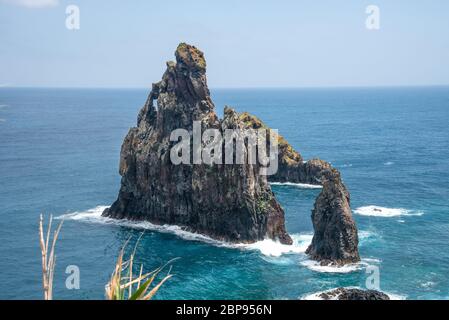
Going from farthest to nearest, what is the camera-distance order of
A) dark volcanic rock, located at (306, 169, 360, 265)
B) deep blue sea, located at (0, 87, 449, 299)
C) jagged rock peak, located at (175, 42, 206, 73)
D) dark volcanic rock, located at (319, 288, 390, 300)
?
1. jagged rock peak, located at (175, 42, 206, 73)
2. dark volcanic rock, located at (306, 169, 360, 265)
3. deep blue sea, located at (0, 87, 449, 299)
4. dark volcanic rock, located at (319, 288, 390, 300)

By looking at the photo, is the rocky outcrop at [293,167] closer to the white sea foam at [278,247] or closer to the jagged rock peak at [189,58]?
the jagged rock peak at [189,58]

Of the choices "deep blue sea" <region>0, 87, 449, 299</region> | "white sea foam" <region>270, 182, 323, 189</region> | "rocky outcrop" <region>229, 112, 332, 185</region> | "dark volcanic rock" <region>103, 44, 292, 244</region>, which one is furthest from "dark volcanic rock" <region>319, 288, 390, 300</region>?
"rocky outcrop" <region>229, 112, 332, 185</region>

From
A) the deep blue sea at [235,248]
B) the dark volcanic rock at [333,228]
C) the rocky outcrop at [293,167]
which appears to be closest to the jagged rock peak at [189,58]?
the deep blue sea at [235,248]

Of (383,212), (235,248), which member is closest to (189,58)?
(235,248)

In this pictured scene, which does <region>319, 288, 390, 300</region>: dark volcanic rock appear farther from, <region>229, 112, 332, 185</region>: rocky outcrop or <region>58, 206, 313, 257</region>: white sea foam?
<region>229, 112, 332, 185</region>: rocky outcrop

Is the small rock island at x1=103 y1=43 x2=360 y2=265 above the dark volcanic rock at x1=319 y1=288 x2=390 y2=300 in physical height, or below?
above

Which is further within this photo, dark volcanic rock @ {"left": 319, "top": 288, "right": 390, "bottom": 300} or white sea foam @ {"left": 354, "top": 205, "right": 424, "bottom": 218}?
white sea foam @ {"left": 354, "top": 205, "right": 424, "bottom": 218}
